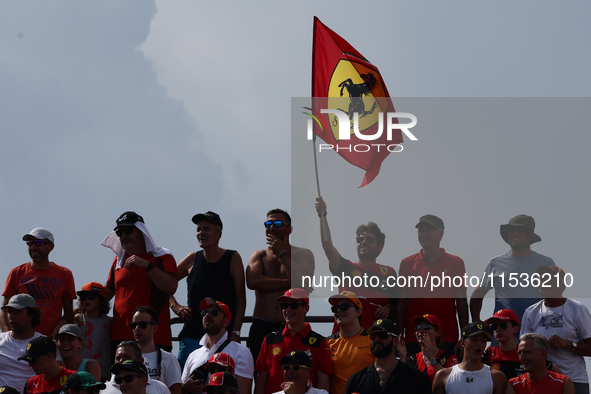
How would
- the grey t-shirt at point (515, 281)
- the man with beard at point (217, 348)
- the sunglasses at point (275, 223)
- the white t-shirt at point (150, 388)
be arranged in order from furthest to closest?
the sunglasses at point (275, 223)
the grey t-shirt at point (515, 281)
the man with beard at point (217, 348)
the white t-shirt at point (150, 388)

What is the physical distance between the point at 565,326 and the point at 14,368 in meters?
5.83

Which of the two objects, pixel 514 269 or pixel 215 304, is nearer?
pixel 215 304

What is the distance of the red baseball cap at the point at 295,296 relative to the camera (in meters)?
7.51

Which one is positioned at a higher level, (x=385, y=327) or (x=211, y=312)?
(x=211, y=312)

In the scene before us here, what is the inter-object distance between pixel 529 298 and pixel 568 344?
2.07ft

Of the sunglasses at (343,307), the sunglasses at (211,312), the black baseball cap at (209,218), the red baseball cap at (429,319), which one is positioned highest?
the black baseball cap at (209,218)

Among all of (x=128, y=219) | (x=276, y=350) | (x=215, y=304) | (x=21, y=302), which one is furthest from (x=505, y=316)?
(x=21, y=302)

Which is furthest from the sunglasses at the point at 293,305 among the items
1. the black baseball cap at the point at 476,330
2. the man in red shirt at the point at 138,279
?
the black baseball cap at the point at 476,330

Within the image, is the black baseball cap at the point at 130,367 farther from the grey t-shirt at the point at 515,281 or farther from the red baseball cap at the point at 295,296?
the grey t-shirt at the point at 515,281

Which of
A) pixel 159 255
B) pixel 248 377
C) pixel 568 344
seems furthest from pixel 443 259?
pixel 159 255

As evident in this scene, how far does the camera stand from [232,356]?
24.0 ft

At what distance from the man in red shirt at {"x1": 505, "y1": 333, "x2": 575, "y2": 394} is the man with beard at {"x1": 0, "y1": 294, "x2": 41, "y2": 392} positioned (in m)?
4.92

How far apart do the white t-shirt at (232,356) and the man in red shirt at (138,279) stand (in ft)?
1.80

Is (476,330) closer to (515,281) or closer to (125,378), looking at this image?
(515,281)
